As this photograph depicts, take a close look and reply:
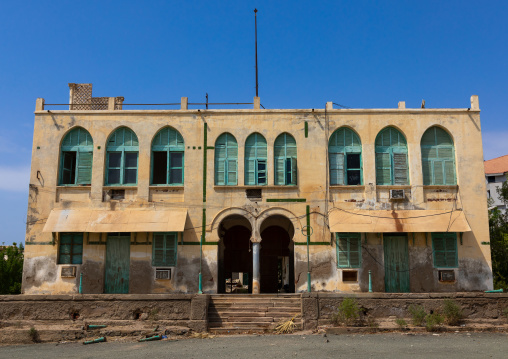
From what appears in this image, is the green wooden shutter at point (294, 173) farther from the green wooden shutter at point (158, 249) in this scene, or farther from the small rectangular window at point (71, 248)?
the small rectangular window at point (71, 248)

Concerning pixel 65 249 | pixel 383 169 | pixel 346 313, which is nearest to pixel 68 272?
pixel 65 249

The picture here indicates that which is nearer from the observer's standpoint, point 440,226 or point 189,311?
point 189,311

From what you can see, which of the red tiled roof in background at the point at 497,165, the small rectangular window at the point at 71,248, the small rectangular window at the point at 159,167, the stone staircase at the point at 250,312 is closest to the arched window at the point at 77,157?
the small rectangular window at the point at 71,248

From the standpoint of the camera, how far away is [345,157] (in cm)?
1983

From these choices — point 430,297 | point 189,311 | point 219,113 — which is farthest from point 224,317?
point 219,113

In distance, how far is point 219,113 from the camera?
20125mm

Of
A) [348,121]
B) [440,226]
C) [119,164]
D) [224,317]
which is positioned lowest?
[224,317]

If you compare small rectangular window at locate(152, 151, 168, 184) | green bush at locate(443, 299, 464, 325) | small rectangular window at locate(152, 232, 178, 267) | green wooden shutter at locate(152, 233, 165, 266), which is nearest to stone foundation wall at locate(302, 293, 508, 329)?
green bush at locate(443, 299, 464, 325)

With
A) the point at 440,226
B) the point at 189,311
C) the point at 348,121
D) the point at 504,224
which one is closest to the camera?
the point at 189,311

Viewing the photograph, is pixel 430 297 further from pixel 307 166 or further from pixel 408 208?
pixel 307 166

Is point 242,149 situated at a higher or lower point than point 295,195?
higher

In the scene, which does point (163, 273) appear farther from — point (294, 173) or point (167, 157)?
point (294, 173)

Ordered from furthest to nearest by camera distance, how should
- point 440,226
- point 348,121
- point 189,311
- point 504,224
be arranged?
point 504,224, point 348,121, point 440,226, point 189,311

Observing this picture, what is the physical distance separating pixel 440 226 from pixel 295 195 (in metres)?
5.42
